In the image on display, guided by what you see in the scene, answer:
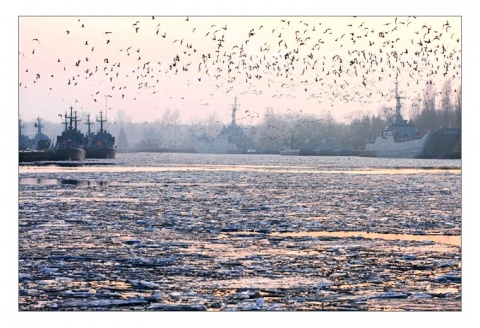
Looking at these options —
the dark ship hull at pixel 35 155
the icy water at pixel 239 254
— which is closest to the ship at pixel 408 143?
the dark ship hull at pixel 35 155

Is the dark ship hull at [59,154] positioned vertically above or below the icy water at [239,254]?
above

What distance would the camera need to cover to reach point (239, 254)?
526 inches

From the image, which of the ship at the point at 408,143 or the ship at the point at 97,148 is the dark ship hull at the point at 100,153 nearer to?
the ship at the point at 97,148

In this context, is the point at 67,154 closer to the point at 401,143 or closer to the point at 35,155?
the point at 35,155

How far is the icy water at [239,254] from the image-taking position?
10.6 m

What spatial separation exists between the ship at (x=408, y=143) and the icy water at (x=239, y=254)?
28.7m

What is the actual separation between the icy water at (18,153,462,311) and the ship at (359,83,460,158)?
28.7 metres

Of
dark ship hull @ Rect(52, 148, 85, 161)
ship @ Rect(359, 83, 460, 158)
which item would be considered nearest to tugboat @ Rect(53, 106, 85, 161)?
dark ship hull @ Rect(52, 148, 85, 161)

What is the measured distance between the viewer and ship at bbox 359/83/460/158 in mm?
53625

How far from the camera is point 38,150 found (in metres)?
66.6

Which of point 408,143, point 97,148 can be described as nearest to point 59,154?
point 97,148

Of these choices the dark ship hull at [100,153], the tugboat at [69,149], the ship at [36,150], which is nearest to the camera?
the ship at [36,150]

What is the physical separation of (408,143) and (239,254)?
182ft
